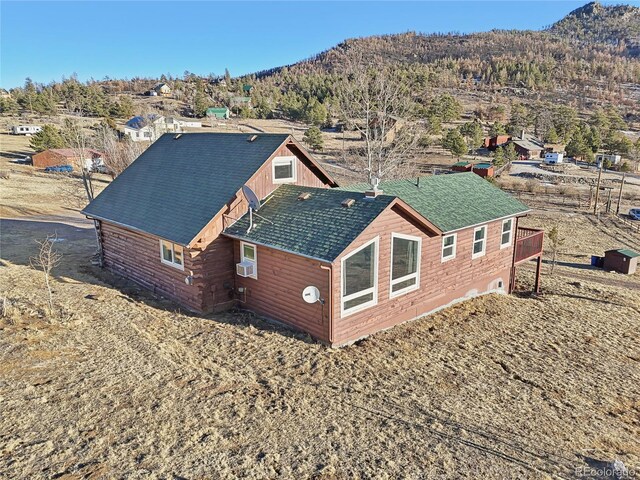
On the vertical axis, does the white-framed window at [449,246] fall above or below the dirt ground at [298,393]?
above

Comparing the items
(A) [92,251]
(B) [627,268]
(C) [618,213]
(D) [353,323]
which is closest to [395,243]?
(D) [353,323]

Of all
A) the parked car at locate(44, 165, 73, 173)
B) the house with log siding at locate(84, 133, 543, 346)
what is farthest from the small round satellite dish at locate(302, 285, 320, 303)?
the parked car at locate(44, 165, 73, 173)

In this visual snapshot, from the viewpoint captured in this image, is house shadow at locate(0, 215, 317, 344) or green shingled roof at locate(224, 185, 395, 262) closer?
green shingled roof at locate(224, 185, 395, 262)

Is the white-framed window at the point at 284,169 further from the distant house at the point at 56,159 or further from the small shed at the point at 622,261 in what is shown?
the distant house at the point at 56,159

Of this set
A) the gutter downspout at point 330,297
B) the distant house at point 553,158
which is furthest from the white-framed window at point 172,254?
the distant house at point 553,158

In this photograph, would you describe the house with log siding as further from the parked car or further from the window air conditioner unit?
the parked car

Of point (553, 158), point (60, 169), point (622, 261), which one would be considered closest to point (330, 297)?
point (622, 261)

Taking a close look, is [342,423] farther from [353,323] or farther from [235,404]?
[353,323]
